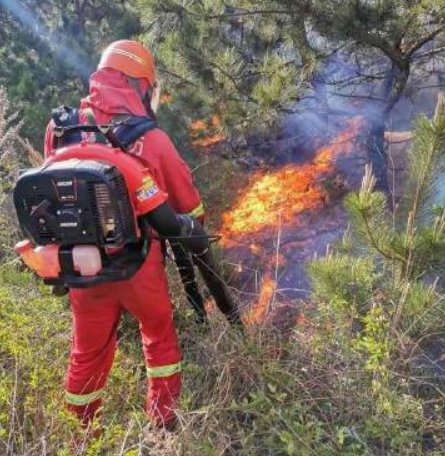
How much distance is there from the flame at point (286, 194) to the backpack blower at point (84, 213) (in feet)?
11.6

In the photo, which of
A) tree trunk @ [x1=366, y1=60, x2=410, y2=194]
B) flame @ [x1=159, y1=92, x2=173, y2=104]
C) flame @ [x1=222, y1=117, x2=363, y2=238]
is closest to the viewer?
tree trunk @ [x1=366, y1=60, x2=410, y2=194]

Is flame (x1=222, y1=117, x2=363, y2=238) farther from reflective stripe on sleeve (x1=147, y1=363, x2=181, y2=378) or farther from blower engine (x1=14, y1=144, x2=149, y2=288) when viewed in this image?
blower engine (x1=14, y1=144, x2=149, y2=288)

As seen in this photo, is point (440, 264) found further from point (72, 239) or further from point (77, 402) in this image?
point (77, 402)

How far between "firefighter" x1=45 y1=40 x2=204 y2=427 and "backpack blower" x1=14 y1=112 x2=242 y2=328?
0.50 ft

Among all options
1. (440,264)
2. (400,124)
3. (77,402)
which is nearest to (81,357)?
(77,402)

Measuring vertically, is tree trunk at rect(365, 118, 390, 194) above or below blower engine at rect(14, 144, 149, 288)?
below

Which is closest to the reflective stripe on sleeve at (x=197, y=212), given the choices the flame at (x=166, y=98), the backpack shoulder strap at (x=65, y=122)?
the backpack shoulder strap at (x=65, y=122)

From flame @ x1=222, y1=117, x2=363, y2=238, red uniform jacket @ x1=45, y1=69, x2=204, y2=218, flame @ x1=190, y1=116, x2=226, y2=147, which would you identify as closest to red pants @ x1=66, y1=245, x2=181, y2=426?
red uniform jacket @ x1=45, y1=69, x2=204, y2=218

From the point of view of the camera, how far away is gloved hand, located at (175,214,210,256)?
221 centimetres

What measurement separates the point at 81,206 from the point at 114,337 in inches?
29.6

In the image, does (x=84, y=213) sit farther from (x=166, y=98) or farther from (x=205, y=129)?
(x=166, y=98)

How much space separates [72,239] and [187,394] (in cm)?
93

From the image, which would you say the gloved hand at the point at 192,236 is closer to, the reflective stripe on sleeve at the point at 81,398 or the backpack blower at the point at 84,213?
the backpack blower at the point at 84,213

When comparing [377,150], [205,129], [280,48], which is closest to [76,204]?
[280,48]
